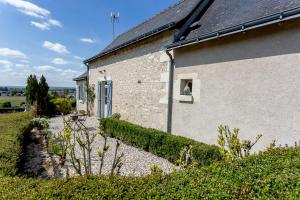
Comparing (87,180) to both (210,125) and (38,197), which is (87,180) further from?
(210,125)

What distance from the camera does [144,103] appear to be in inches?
328

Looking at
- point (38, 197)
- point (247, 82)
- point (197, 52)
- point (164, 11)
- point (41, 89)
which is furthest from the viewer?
point (41, 89)

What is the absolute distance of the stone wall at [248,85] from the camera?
3.81 m

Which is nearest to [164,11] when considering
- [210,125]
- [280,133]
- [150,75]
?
[150,75]

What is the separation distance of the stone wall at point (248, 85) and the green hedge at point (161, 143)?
634 millimetres

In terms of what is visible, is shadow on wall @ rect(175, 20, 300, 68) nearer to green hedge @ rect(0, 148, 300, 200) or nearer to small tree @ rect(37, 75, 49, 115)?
green hedge @ rect(0, 148, 300, 200)

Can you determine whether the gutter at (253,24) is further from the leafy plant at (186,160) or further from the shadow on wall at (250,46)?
the leafy plant at (186,160)

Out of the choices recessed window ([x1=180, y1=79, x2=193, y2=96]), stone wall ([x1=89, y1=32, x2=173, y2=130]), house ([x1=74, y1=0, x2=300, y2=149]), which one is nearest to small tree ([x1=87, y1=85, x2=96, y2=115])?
stone wall ([x1=89, y1=32, x2=173, y2=130])

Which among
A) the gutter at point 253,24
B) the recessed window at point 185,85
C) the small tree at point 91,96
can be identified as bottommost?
the small tree at point 91,96

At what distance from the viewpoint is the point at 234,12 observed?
5.87 m

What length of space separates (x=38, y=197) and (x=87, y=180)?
20.7 inches

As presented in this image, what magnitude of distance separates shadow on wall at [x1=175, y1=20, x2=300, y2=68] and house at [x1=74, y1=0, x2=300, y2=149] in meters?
0.02

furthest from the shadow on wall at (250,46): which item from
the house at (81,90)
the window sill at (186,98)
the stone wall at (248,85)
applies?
the house at (81,90)

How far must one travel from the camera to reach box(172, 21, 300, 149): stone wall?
12.5 feet
